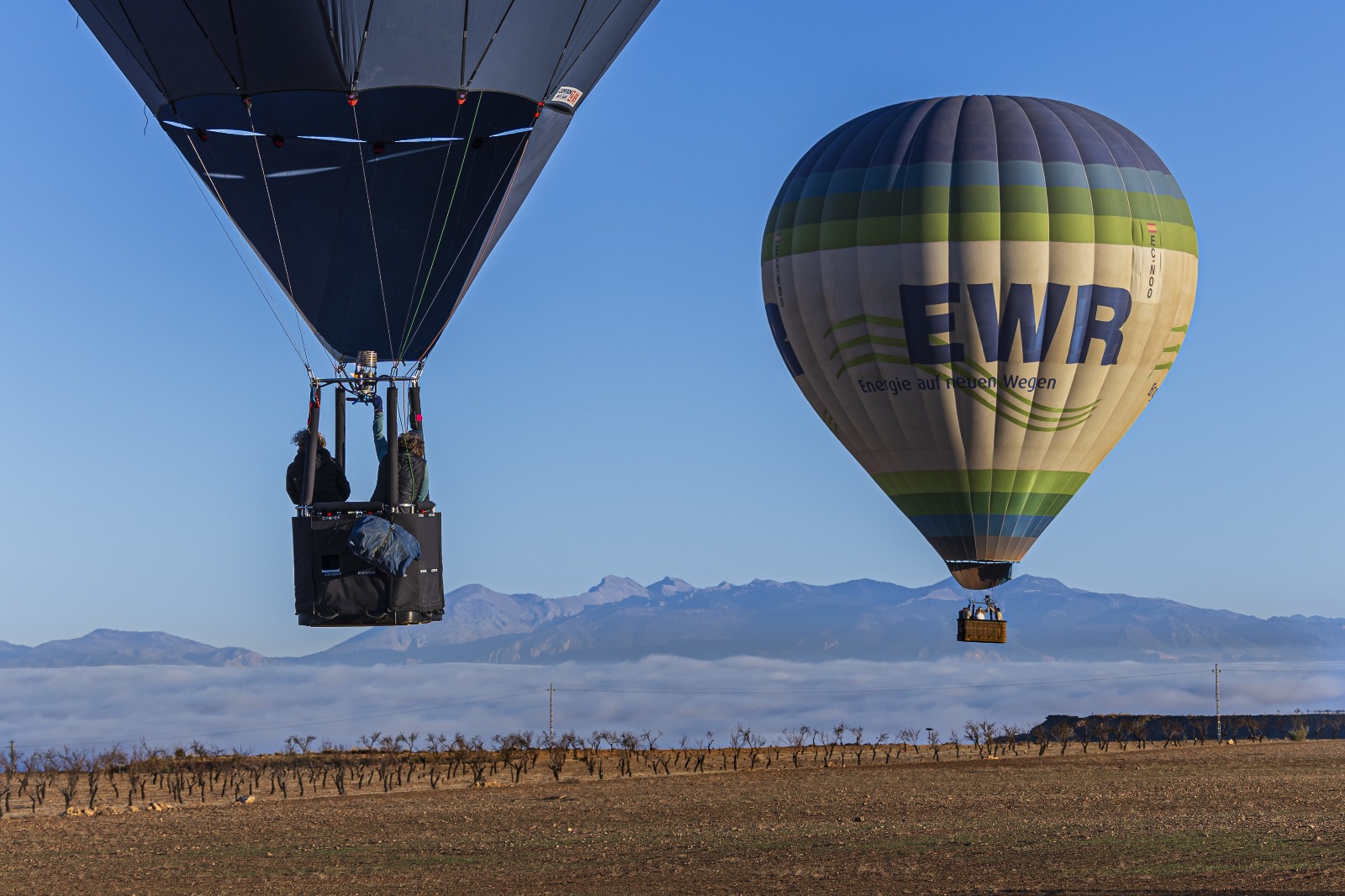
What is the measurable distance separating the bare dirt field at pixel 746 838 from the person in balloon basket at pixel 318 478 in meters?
4.73

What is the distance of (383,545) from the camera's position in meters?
21.7

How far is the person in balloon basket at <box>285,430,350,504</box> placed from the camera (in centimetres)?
2198

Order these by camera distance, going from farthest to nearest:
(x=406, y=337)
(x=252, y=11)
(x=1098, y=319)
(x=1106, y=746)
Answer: (x=1106, y=746) → (x=1098, y=319) → (x=406, y=337) → (x=252, y=11)

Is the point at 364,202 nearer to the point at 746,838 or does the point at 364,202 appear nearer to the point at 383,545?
the point at 383,545

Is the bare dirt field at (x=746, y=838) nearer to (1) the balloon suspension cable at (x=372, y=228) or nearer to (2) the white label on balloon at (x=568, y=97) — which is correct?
(1) the balloon suspension cable at (x=372, y=228)

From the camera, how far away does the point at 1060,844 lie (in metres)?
24.3

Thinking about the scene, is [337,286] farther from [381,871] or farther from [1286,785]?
[1286,785]

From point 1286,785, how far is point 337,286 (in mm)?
17997

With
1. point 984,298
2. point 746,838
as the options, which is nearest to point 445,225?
point 746,838

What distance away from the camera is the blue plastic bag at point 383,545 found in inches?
851

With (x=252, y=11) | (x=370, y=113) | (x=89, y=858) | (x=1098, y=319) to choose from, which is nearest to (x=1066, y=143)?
(x=1098, y=319)

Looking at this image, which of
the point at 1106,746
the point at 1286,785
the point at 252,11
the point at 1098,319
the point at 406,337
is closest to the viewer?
the point at 252,11

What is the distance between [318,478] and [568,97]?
699 centimetres

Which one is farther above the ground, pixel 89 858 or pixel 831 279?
pixel 831 279
